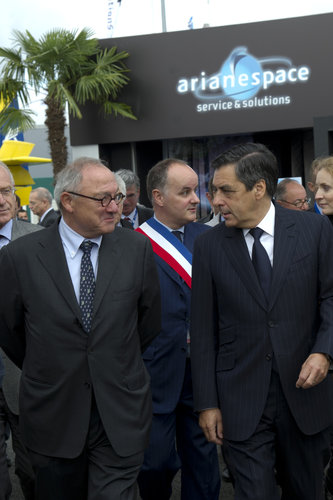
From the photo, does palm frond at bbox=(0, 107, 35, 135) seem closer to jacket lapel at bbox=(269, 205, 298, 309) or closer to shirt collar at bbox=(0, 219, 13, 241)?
shirt collar at bbox=(0, 219, 13, 241)

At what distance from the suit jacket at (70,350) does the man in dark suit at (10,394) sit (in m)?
0.62

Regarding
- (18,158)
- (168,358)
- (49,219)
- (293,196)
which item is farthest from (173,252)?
(18,158)

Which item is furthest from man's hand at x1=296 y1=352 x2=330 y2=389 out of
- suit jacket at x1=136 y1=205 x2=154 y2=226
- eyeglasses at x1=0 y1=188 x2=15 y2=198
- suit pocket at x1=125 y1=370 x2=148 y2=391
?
suit jacket at x1=136 y1=205 x2=154 y2=226

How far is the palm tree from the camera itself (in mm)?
14953

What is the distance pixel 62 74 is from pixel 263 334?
13418mm

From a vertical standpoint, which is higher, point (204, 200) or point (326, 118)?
point (326, 118)

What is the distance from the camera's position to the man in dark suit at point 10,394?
386 centimetres

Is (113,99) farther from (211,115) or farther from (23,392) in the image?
A: (23,392)

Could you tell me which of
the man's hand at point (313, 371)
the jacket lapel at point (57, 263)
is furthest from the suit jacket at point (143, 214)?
the man's hand at point (313, 371)

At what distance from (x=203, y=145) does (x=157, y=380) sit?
1344 centimetres

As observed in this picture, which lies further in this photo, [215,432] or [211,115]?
[211,115]

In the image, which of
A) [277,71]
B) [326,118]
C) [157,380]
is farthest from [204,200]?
[157,380]

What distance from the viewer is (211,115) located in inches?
605

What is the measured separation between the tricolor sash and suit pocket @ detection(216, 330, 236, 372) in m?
0.93
